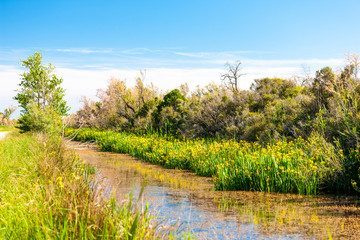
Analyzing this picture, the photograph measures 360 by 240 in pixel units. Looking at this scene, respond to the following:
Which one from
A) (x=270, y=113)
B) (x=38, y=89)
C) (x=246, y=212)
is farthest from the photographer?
(x=38, y=89)

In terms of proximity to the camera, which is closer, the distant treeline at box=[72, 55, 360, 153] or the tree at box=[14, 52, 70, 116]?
the distant treeline at box=[72, 55, 360, 153]

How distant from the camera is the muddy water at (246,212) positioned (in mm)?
5184

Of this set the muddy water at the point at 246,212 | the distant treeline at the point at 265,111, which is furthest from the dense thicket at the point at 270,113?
the muddy water at the point at 246,212

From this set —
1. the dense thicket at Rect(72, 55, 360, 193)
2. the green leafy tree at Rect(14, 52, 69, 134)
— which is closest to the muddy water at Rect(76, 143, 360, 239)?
the dense thicket at Rect(72, 55, 360, 193)

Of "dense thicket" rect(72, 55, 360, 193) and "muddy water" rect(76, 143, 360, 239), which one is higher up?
"dense thicket" rect(72, 55, 360, 193)

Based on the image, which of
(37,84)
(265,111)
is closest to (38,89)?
(37,84)

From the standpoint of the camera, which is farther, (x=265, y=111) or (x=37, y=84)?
(x=37, y=84)

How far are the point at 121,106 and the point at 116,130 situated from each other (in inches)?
71.9

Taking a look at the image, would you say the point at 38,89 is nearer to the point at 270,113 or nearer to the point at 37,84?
the point at 37,84

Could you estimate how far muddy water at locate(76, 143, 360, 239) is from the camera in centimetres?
518

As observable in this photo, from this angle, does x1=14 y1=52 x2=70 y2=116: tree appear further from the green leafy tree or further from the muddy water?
the muddy water

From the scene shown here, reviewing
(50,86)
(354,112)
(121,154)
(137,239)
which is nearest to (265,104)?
(354,112)

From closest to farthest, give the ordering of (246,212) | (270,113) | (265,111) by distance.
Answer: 1. (246,212)
2. (270,113)
3. (265,111)

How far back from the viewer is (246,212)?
6.45m
